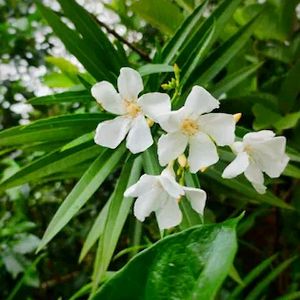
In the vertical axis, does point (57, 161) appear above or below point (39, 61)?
above

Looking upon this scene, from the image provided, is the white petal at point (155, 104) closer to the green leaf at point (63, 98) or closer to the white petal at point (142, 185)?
the white petal at point (142, 185)

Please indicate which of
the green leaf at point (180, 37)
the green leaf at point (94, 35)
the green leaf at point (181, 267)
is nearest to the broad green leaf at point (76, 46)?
the green leaf at point (94, 35)

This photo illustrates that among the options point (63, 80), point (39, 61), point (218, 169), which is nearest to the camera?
point (218, 169)

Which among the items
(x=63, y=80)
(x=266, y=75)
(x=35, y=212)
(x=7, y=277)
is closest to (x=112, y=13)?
(x=63, y=80)

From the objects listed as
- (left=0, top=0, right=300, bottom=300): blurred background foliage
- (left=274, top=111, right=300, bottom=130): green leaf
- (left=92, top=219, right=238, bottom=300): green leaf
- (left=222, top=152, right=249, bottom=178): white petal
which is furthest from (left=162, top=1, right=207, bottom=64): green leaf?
(left=92, top=219, right=238, bottom=300): green leaf

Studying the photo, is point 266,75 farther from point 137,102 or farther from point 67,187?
point 137,102

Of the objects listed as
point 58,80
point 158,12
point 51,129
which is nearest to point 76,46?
point 51,129

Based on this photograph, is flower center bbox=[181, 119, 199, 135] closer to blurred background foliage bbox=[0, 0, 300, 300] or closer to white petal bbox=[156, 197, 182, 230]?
white petal bbox=[156, 197, 182, 230]
